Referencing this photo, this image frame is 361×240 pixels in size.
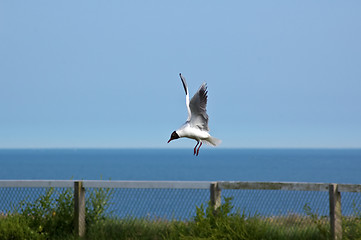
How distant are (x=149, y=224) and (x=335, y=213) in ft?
9.51

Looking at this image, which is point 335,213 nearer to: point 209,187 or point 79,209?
point 209,187

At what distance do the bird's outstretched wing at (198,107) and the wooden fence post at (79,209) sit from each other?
259cm

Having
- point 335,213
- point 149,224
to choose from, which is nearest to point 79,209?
point 149,224

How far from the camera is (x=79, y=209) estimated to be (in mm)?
9867

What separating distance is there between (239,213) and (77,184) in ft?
8.83

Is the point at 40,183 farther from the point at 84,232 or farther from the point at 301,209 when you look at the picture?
the point at 301,209

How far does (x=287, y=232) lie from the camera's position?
924cm

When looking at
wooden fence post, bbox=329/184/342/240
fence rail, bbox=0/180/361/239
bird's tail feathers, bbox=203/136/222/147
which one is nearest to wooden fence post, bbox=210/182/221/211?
fence rail, bbox=0/180/361/239

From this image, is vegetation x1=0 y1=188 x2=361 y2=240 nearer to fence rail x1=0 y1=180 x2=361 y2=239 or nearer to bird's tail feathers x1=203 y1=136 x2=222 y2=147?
fence rail x1=0 y1=180 x2=361 y2=239

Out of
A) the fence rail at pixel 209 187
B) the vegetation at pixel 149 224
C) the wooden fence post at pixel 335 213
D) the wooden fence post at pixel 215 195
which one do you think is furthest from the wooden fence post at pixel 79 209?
the wooden fence post at pixel 335 213

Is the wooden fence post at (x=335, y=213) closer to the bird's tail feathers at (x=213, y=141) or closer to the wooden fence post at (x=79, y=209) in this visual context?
the bird's tail feathers at (x=213, y=141)

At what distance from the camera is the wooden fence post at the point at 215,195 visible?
9.41 m

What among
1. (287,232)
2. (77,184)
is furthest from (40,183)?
(287,232)

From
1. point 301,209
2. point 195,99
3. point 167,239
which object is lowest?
point 167,239
